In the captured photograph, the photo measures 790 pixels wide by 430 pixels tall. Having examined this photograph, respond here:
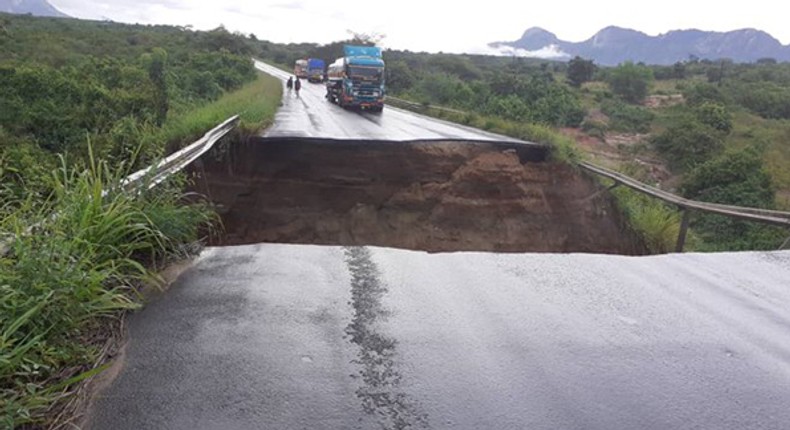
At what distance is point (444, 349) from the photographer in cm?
376

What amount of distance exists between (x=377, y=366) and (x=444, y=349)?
51 cm

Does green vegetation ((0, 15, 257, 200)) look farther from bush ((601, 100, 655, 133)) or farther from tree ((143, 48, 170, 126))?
bush ((601, 100, 655, 133))

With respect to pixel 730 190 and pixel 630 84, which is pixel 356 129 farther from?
pixel 630 84

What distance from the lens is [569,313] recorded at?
4547 millimetres

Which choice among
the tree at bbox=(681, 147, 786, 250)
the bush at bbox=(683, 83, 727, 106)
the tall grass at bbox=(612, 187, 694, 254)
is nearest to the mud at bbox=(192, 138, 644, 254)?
the tall grass at bbox=(612, 187, 694, 254)

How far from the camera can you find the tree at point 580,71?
6216 centimetres

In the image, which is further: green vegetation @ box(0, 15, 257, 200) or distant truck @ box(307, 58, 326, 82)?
distant truck @ box(307, 58, 326, 82)

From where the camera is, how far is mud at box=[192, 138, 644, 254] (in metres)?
12.3

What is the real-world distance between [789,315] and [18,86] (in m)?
17.6

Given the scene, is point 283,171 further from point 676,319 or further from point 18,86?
point 676,319

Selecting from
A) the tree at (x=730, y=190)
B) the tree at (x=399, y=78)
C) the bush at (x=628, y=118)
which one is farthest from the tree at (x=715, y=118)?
the tree at (x=399, y=78)

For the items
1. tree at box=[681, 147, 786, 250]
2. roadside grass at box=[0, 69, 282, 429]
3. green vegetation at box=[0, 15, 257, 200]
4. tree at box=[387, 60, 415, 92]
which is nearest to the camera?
roadside grass at box=[0, 69, 282, 429]

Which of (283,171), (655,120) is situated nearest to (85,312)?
(283,171)

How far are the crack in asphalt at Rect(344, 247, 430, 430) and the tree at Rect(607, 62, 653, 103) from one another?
52729mm
